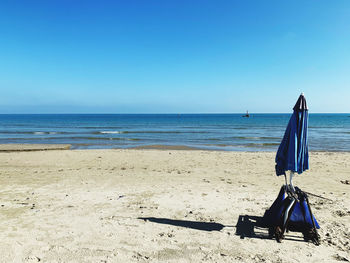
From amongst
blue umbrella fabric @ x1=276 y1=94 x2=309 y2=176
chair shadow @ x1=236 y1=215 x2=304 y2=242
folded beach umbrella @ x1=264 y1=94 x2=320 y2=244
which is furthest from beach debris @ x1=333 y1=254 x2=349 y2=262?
blue umbrella fabric @ x1=276 y1=94 x2=309 y2=176

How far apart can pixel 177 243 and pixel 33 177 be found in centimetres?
732

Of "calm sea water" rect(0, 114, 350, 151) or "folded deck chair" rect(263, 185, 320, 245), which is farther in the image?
"calm sea water" rect(0, 114, 350, 151)

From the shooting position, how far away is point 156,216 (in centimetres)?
565

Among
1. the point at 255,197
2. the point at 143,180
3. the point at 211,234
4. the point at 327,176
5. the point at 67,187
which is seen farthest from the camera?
the point at 327,176

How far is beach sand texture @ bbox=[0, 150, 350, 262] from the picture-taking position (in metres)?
4.12

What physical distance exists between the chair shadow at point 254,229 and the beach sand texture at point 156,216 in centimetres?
2

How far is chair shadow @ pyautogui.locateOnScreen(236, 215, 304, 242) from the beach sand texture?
0.8 inches

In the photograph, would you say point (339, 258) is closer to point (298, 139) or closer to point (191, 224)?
point (298, 139)

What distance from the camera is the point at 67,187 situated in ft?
26.3

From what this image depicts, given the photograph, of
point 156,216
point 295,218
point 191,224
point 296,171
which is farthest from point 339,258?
point 156,216

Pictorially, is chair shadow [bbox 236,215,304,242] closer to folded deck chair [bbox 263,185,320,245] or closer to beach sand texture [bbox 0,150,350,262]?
beach sand texture [bbox 0,150,350,262]

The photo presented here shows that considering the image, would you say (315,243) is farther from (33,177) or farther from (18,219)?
(33,177)

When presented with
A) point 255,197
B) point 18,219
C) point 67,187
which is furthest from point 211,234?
point 67,187

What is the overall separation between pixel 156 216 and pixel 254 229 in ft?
6.83
